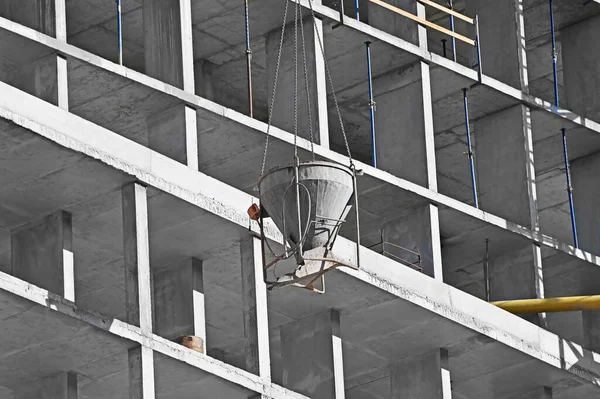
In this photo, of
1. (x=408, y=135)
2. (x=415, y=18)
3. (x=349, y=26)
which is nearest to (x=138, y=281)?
(x=349, y=26)

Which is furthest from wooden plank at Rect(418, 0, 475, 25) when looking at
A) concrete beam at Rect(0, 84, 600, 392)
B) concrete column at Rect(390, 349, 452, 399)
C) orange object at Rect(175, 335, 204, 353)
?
orange object at Rect(175, 335, 204, 353)

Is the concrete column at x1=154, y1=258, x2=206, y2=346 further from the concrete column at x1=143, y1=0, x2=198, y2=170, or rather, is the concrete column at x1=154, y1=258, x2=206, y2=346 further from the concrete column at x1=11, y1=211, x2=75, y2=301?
the concrete column at x1=11, y1=211, x2=75, y2=301

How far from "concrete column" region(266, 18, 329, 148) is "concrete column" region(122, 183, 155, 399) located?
5.23 meters

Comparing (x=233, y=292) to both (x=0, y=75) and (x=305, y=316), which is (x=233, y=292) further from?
(x=0, y=75)

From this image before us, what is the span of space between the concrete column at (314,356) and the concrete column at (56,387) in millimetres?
4062

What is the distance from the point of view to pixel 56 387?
106 feet

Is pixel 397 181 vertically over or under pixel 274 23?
under

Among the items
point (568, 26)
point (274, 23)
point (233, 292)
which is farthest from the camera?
point (568, 26)

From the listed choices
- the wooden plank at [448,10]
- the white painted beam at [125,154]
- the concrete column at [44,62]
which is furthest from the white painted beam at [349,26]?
the wooden plank at [448,10]

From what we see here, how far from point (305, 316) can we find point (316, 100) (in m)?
3.73

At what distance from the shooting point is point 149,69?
3562 cm

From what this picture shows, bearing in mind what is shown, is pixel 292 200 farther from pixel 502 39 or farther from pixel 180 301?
pixel 502 39

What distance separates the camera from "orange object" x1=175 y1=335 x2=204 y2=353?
3225 centimetres

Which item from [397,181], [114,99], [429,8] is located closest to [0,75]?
[114,99]
